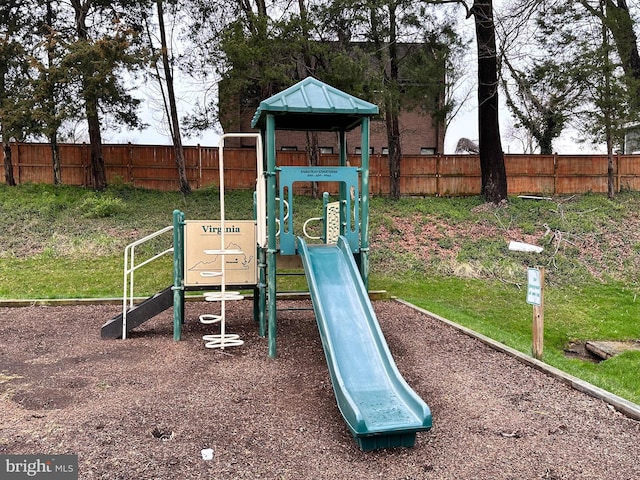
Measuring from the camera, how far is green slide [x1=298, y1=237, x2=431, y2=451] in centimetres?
367

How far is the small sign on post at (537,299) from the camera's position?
5.51 m

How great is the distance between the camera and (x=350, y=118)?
Result: 6.70 metres

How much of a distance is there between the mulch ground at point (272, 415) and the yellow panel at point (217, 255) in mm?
849

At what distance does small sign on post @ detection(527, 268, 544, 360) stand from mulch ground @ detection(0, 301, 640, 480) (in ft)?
1.04

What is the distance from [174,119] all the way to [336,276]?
1522 centimetres

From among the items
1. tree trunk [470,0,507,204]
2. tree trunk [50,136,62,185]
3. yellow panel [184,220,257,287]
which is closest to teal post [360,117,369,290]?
yellow panel [184,220,257,287]

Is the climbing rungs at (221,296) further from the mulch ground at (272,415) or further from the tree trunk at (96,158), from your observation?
the tree trunk at (96,158)

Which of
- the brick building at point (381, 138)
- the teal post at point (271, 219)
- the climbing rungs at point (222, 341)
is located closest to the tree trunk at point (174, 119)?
the brick building at point (381, 138)

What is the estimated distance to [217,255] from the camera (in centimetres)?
702

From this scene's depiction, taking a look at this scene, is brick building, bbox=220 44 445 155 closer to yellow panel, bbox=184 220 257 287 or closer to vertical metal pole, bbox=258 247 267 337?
yellow panel, bbox=184 220 257 287

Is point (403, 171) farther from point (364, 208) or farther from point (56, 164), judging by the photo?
point (364, 208)

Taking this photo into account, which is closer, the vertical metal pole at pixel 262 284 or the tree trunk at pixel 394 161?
the vertical metal pole at pixel 262 284

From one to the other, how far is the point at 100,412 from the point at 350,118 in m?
4.33

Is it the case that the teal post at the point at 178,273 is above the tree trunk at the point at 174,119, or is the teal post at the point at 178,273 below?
below
